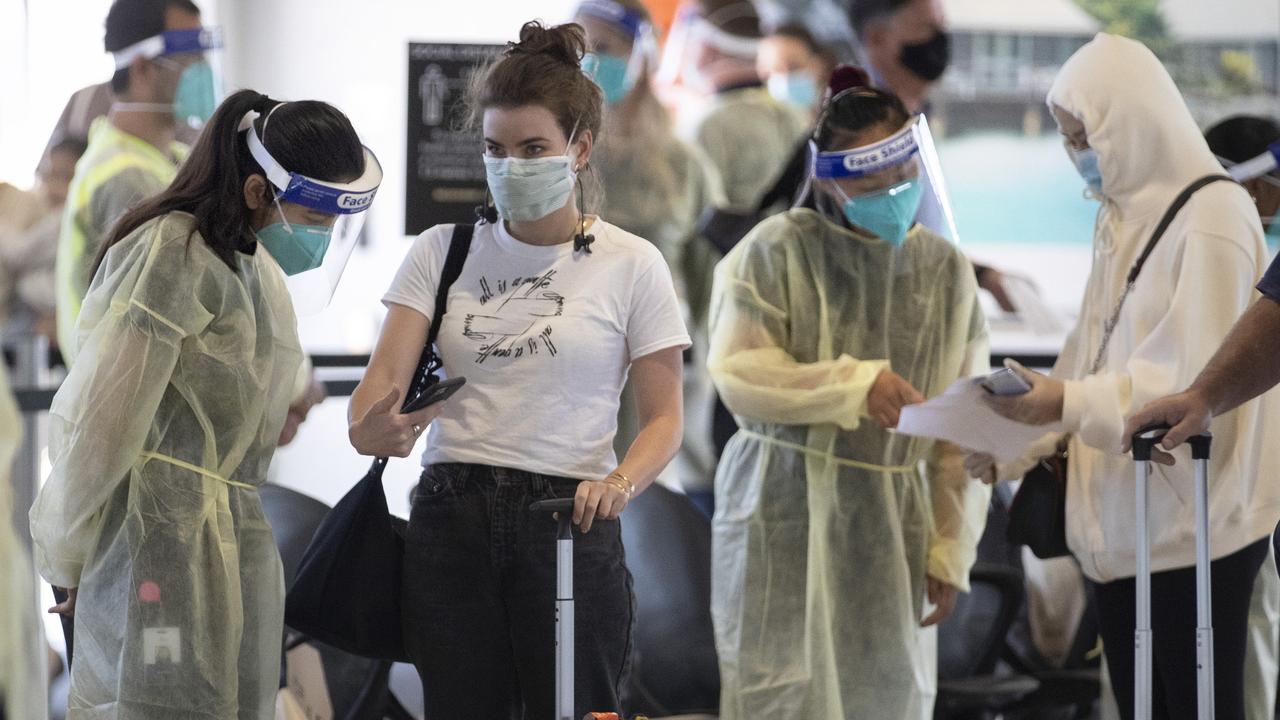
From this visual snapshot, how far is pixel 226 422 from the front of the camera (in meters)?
2.38

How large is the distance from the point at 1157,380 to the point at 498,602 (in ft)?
3.71

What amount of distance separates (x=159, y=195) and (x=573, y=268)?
2.15 feet

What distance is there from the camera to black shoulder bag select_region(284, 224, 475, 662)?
2.37 metres

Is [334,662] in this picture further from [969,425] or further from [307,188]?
[969,425]

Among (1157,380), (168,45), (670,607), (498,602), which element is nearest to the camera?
(498,602)

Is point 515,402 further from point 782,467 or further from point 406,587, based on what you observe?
point 782,467

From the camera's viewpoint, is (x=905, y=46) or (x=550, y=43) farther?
(x=905, y=46)

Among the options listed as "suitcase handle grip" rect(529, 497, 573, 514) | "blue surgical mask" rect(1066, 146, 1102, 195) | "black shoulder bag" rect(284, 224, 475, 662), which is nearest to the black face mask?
"blue surgical mask" rect(1066, 146, 1102, 195)

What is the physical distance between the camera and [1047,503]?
2768 millimetres

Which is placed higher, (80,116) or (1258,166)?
(1258,166)

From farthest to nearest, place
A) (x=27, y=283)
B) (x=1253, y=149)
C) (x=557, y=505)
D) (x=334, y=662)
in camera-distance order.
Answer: (x=27, y=283), (x=334, y=662), (x=1253, y=149), (x=557, y=505)

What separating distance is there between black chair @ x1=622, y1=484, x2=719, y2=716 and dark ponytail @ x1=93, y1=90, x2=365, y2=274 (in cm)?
149

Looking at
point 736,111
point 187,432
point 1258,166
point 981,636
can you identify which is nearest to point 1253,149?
point 1258,166

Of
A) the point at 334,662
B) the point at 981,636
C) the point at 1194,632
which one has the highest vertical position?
the point at 1194,632
